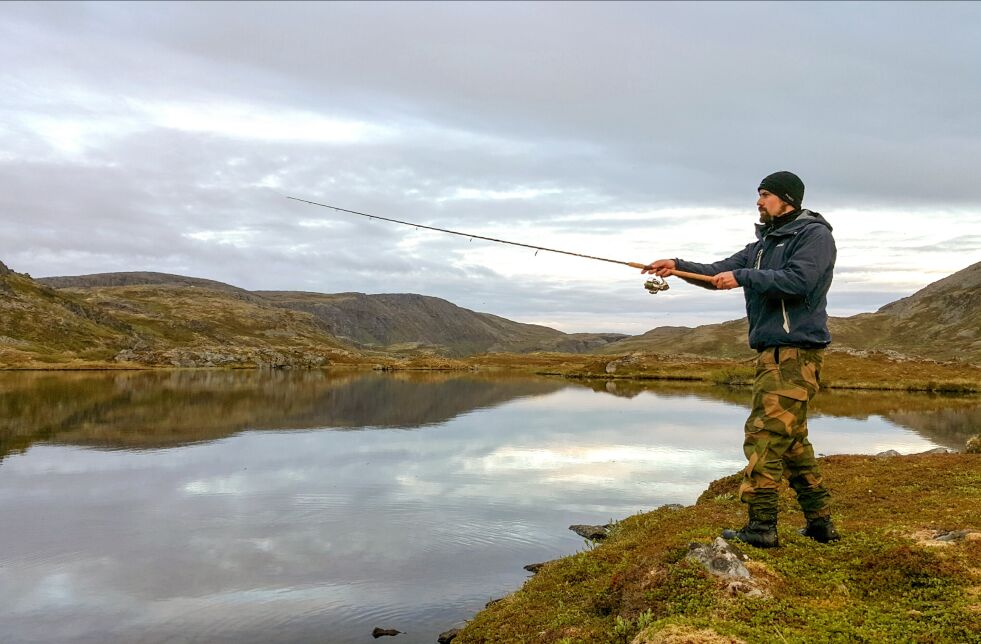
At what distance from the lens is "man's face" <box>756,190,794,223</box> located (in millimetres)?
9242

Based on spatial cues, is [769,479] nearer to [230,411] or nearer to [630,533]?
[630,533]

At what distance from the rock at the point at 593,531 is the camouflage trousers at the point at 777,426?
854 centimetres

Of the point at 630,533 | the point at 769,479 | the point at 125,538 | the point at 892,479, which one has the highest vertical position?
the point at 769,479

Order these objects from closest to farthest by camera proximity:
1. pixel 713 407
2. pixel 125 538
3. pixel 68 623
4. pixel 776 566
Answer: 1. pixel 776 566
2. pixel 68 623
3. pixel 125 538
4. pixel 713 407

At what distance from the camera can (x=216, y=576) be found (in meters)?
15.0

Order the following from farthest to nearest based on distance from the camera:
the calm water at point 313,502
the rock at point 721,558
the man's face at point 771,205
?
the calm water at point 313,502, the man's face at point 771,205, the rock at point 721,558

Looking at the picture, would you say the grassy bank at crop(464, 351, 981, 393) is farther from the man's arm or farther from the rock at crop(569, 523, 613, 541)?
the man's arm

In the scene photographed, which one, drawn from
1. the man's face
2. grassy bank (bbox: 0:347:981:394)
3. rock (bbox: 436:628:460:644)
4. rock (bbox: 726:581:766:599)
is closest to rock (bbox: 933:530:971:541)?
rock (bbox: 726:581:766:599)

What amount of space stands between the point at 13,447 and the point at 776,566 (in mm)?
36232

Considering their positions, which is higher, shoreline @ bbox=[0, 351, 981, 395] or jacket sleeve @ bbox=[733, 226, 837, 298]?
jacket sleeve @ bbox=[733, 226, 837, 298]

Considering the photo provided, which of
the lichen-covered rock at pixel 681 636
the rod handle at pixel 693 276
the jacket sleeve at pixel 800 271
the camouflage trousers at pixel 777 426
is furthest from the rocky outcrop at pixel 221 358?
the lichen-covered rock at pixel 681 636

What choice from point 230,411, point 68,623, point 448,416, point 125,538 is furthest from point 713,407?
point 68,623

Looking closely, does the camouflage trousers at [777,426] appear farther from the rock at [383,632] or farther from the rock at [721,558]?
the rock at [383,632]

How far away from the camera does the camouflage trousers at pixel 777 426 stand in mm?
8500
